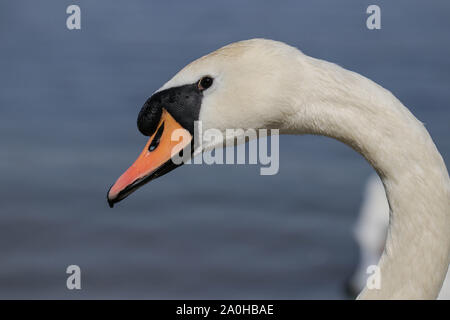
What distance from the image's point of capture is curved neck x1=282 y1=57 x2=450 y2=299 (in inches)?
105

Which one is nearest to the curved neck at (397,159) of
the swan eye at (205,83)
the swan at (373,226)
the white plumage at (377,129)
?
the white plumage at (377,129)

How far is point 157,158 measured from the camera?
305cm

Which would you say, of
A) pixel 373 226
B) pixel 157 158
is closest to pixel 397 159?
pixel 157 158

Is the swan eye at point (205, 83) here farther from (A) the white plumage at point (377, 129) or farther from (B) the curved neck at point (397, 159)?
(B) the curved neck at point (397, 159)

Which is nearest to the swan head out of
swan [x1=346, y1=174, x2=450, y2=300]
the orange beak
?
the orange beak

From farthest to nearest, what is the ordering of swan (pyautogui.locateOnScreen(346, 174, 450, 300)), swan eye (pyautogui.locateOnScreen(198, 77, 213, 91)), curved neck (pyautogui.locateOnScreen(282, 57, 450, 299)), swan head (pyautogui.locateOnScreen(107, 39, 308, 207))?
swan (pyautogui.locateOnScreen(346, 174, 450, 300)), swan eye (pyautogui.locateOnScreen(198, 77, 213, 91)), swan head (pyautogui.locateOnScreen(107, 39, 308, 207)), curved neck (pyautogui.locateOnScreen(282, 57, 450, 299))

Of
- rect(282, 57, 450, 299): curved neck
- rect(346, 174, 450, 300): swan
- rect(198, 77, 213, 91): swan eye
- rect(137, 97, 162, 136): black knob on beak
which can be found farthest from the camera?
rect(346, 174, 450, 300): swan

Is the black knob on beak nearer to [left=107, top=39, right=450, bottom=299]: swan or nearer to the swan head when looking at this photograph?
A: the swan head

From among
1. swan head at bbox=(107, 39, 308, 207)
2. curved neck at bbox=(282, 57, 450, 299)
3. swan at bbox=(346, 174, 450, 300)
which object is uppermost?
swan at bbox=(346, 174, 450, 300)

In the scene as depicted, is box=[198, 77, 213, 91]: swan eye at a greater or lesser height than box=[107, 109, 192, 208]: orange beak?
greater

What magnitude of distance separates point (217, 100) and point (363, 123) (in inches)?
21.5
